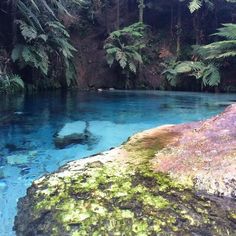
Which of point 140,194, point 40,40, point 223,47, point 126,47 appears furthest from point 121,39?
point 140,194

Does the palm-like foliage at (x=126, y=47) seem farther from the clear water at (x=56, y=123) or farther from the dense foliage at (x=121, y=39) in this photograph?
the clear water at (x=56, y=123)

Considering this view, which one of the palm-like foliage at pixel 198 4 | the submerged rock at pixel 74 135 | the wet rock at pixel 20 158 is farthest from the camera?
Answer: the palm-like foliage at pixel 198 4

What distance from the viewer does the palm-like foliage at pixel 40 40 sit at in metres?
10.5

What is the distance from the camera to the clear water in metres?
3.68

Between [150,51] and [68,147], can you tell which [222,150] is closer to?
[68,147]

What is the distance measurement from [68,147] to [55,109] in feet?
11.1

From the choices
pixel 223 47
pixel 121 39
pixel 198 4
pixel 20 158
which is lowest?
pixel 20 158

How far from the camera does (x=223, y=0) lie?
13859 millimetres

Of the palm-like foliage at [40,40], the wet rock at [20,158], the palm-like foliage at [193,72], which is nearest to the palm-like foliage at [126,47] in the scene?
the palm-like foliage at [193,72]

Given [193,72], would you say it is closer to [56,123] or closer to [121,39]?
[121,39]

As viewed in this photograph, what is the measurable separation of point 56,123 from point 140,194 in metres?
4.31

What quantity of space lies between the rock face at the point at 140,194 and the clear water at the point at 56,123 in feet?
1.08

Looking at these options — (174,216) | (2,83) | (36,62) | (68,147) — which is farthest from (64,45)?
(174,216)

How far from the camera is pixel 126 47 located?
1304cm
